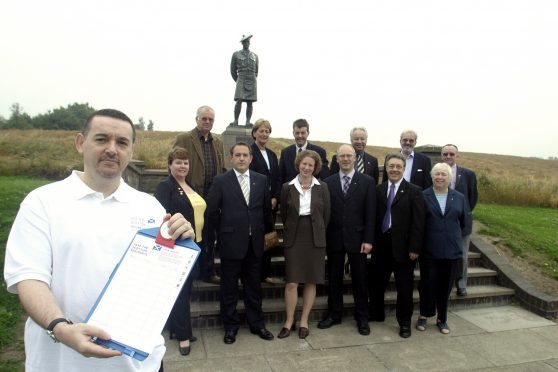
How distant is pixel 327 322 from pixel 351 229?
116 centimetres

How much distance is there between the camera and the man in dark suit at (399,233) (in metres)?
4.32

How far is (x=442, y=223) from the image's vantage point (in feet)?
14.4

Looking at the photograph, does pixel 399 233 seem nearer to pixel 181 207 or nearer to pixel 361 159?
pixel 361 159

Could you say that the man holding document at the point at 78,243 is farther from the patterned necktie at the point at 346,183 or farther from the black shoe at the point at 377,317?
the black shoe at the point at 377,317

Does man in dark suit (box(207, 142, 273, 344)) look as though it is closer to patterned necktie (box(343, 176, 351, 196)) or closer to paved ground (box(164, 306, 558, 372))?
paved ground (box(164, 306, 558, 372))

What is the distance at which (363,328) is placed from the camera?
14.3ft

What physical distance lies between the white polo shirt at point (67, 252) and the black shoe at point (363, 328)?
133 inches

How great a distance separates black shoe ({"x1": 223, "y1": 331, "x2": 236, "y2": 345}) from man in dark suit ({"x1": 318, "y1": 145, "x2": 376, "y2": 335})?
106 cm

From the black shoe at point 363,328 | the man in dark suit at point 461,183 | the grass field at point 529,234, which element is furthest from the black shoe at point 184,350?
the grass field at point 529,234

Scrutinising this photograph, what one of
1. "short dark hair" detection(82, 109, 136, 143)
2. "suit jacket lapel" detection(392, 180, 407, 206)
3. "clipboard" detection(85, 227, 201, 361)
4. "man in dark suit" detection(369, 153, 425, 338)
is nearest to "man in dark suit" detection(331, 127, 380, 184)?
"man in dark suit" detection(369, 153, 425, 338)

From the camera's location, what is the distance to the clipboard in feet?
4.01

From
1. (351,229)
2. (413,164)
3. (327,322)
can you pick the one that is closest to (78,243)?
(351,229)

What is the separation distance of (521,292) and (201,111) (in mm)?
5184

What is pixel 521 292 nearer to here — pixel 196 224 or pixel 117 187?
pixel 196 224
